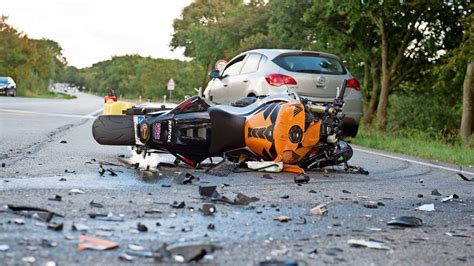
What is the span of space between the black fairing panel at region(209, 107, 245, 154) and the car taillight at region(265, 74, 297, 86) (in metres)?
4.91

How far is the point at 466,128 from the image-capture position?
61.5ft

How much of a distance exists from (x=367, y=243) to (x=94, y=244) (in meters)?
1.36

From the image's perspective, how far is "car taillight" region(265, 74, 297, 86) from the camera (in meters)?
11.7

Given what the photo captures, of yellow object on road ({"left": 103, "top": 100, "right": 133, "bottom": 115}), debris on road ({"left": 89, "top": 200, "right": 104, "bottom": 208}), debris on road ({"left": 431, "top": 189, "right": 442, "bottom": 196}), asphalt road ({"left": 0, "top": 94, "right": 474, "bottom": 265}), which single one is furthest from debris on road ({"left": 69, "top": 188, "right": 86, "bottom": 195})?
yellow object on road ({"left": 103, "top": 100, "right": 133, "bottom": 115})

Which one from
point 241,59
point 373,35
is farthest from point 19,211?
point 373,35

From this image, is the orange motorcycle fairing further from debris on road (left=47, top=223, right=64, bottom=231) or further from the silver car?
the silver car

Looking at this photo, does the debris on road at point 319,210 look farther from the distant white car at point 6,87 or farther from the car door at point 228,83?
the distant white car at point 6,87

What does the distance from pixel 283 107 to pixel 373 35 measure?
20358 mm

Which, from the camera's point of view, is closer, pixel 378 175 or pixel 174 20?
pixel 378 175

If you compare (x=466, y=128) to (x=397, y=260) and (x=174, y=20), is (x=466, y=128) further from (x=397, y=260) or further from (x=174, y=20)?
(x=174, y=20)

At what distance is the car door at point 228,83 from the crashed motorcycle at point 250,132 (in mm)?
5380

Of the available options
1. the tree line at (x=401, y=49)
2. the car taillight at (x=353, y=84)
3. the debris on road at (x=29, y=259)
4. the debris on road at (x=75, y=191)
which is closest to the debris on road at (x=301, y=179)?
the debris on road at (x=75, y=191)

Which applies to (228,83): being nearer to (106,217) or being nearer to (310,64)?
(310,64)

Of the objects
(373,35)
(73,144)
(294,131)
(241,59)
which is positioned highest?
(373,35)
